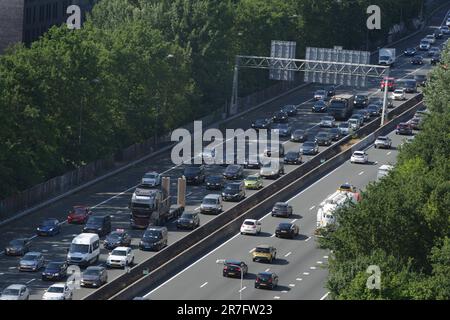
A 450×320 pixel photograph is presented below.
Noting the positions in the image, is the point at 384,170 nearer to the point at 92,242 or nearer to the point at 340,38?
the point at 92,242

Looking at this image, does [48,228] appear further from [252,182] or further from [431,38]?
[431,38]

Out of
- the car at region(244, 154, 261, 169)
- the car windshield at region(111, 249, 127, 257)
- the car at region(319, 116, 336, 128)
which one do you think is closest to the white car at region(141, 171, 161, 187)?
the car at region(244, 154, 261, 169)

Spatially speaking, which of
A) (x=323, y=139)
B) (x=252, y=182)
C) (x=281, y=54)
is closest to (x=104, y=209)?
(x=252, y=182)

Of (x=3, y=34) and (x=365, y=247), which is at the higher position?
(x=3, y=34)

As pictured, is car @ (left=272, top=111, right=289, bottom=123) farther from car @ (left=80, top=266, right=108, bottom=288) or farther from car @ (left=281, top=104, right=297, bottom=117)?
car @ (left=80, top=266, right=108, bottom=288)

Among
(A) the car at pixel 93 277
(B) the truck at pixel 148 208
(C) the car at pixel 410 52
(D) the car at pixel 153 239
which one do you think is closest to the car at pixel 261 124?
(B) the truck at pixel 148 208

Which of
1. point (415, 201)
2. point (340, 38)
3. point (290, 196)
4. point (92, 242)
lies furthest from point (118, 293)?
point (340, 38)
